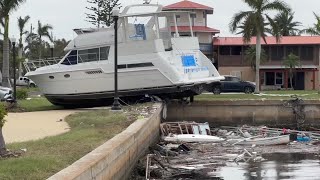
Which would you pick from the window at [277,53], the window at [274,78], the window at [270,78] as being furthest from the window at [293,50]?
the window at [270,78]

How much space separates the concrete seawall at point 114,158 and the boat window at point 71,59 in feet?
35.0

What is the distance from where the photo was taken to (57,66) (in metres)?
28.5

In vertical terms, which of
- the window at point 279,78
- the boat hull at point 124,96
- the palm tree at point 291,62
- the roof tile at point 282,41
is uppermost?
the roof tile at point 282,41

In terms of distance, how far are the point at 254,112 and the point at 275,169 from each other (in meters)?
15.2

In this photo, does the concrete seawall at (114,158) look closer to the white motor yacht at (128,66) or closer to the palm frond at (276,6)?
the white motor yacht at (128,66)

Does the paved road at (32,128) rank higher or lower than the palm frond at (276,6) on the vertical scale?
lower

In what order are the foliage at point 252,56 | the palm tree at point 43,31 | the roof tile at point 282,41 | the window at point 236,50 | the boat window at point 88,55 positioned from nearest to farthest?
the boat window at point 88,55
the foliage at point 252,56
the roof tile at point 282,41
the window at point 236,50
the palm tree at point 43,31

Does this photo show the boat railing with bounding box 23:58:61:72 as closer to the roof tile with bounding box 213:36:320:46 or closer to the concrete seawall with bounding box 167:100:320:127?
the concrete seawall with bounding box 167:100:320:127

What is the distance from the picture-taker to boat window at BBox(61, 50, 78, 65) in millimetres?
28375

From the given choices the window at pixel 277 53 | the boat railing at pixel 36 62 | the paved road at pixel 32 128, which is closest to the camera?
the paved road at pixel 32 128

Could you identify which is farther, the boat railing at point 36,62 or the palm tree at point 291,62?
the palm tree at point 291,62

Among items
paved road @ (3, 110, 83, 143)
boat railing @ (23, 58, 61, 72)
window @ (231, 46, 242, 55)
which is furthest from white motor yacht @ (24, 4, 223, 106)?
window @ (231, 46, 242, 55)

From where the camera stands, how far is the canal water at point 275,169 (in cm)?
1593

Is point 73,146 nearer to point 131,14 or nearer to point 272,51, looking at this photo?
point 131,14
